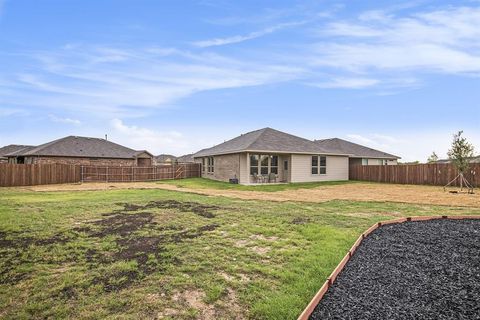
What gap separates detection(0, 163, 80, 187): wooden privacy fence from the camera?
783 inches

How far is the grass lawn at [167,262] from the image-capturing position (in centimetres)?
312

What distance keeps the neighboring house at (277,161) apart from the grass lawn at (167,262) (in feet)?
43.1

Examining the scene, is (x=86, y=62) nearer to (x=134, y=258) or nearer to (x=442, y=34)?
(x=134, y=258)

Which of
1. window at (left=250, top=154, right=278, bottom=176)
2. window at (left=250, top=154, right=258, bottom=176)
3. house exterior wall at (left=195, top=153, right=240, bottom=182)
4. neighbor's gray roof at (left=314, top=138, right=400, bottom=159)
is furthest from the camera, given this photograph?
neighbor's gray roof at (left=314, top=138, right=400, bottom=159)

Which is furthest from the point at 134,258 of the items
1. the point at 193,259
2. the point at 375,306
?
the point at 375,306

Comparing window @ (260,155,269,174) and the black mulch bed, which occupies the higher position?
window @ (260,155,269,174)

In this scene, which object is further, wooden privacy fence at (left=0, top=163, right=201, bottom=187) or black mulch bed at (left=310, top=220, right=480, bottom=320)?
wooden privacy fence at (left=0, top=163, right=201, bottom=187)

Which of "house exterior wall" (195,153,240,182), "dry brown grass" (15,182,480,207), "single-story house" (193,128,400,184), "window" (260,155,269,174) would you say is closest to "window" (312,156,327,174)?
"single-story house" (193,128,400,184)

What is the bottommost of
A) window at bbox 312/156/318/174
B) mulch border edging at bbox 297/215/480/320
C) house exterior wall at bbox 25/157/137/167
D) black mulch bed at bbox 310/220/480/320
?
black mulch bed at bbox 310/220/480/320

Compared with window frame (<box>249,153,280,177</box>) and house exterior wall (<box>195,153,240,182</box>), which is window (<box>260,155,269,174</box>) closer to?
window frame (<box>249,153,280,177</box>)

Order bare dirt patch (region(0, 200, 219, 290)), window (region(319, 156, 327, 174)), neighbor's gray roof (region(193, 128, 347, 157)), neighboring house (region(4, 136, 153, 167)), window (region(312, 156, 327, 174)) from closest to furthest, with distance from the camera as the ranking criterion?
bare dirt patch (region(0, 200, 219, 290)) → neighbor's gray roof (region(193, 128, 347, 157)) → window (region(312, 156, 327, 174)) → window (region(319, 156, 327, 174)) → neighboring house (region(4, 136, 153, 167))

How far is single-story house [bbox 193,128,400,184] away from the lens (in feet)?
71.1

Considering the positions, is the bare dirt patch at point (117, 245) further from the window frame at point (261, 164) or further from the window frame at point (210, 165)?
the window frame at point (210, 165)

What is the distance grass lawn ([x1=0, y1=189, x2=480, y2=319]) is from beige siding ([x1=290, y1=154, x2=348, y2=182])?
14401mm
